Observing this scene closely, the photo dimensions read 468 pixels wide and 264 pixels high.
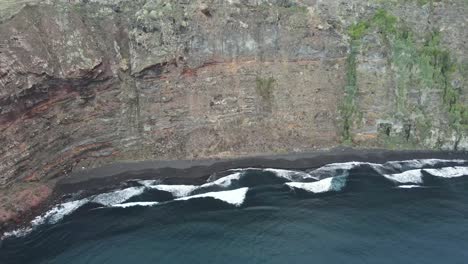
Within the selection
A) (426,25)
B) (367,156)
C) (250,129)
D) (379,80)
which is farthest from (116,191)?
(426,25)

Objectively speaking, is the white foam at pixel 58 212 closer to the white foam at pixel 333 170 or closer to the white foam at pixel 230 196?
the white foam at pixel 230 196

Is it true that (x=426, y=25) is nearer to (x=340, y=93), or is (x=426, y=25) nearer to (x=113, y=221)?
(x=340, y=93)

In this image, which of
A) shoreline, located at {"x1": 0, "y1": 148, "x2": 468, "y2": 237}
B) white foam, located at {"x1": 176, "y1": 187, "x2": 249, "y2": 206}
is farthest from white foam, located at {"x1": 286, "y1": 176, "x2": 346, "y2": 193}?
white foam, located at {"x1": 176, "y1": 187, "x2": 249, "y2": 206}

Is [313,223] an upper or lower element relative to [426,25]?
lower

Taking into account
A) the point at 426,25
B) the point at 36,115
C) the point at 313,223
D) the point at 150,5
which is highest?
the point at 150,5

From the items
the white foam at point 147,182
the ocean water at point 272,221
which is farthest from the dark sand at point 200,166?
the ocean water at point 272,221

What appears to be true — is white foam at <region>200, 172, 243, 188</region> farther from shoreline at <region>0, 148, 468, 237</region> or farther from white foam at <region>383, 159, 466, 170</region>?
white foam at <region>383, 159, 466, 170</region>
